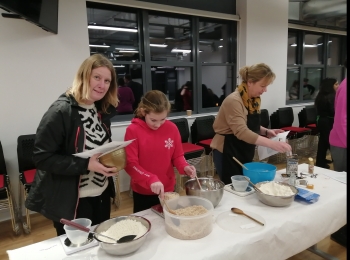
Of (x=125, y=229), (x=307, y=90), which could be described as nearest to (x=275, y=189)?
(x=125, y=229)

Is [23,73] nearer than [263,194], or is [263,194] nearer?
[263,194]

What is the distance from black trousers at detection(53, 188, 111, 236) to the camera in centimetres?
135

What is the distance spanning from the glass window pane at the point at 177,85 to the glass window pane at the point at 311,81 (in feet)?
9.66

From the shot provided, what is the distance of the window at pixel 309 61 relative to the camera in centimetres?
536

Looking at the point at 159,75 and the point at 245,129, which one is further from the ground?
the point at 159,75

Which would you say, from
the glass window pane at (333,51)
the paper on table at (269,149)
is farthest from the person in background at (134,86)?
the glass window pane at (333,51)

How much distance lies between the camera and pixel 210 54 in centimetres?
443

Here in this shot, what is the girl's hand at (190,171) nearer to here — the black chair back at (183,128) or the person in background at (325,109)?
the black chair back at (183,128)

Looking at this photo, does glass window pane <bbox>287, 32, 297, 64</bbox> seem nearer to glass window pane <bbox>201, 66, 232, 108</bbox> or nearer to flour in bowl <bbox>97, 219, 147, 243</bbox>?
glass window pane <bbox>201, 66, 232, 108</bbox>

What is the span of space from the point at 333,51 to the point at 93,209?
657cm

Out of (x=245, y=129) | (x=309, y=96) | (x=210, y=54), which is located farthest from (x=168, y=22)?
(x=309, y=96)

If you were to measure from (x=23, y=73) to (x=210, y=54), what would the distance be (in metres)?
2.83

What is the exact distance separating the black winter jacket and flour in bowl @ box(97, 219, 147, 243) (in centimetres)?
27

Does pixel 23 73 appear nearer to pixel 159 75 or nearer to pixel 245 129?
pixel 159 75
